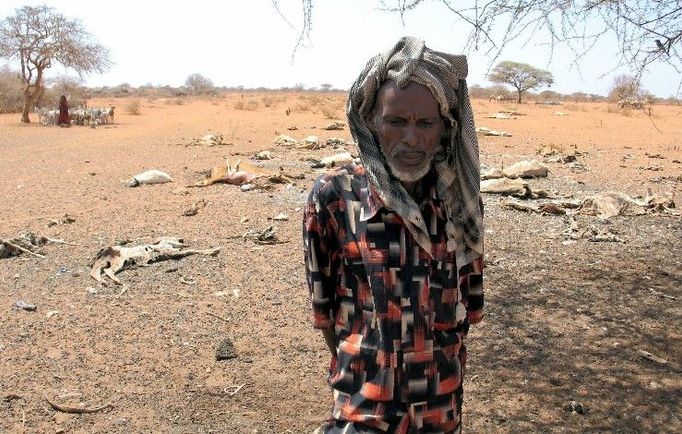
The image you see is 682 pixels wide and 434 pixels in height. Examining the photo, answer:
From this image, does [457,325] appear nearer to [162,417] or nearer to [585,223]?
[162,417]

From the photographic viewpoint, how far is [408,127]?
1.68 metres

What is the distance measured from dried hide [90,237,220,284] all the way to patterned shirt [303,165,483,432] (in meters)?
4.33

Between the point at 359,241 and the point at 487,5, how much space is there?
291 centimetres

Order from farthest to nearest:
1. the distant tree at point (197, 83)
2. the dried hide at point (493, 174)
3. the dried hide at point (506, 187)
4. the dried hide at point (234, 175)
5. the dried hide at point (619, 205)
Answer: the distant tree at point (197, 83) < the dried hide at point (493, 174) < the dried hide at point (234, 175) < the dried hide at point (506, 187) < the dried hide at point (619, 205)

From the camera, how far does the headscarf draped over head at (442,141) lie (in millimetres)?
1642

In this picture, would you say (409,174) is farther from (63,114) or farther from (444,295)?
(63,114)

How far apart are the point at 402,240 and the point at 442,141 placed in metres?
0.30

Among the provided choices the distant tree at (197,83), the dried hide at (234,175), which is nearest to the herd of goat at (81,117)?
the dried hide at (234,175)

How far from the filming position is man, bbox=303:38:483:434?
1.64m

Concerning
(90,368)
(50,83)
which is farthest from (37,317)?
(50,83)

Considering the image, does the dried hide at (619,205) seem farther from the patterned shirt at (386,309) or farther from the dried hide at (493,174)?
the patterned shirt at (386,309)

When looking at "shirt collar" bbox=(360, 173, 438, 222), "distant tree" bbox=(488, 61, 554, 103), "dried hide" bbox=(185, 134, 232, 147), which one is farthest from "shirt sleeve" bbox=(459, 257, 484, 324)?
"distant tree" bbox=(488, 61, 554, 103)

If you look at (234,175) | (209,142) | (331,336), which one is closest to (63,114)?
(209,142)

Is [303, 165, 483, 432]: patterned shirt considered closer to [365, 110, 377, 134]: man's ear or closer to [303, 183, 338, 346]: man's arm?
[303, 183, 338, 346]: man's arm
